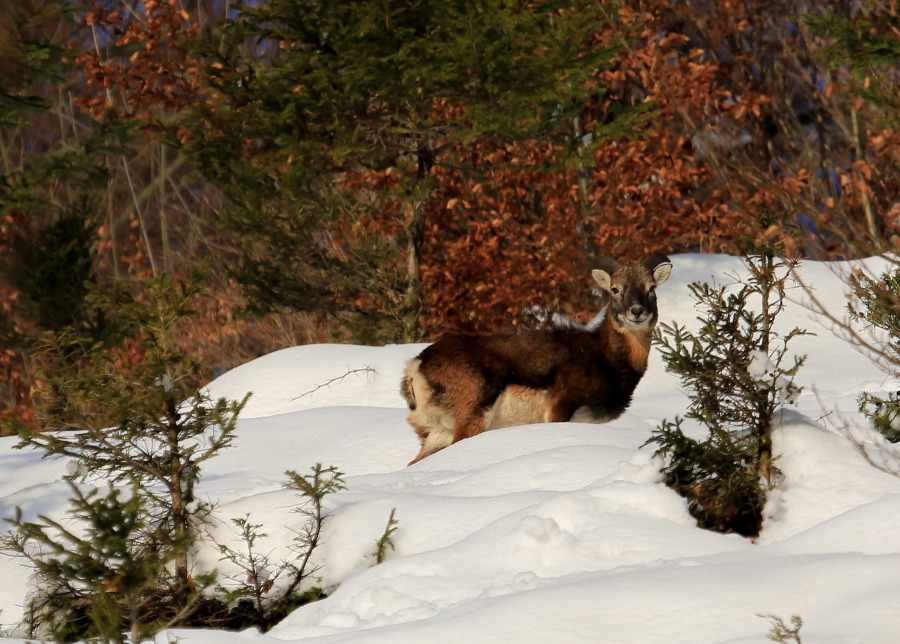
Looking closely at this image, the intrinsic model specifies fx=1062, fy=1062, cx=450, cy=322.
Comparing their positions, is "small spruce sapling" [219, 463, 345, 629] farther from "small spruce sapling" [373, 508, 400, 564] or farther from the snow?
"small spruce sapling" [373, 508, 400, 564]

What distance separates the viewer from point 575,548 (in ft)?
16.8

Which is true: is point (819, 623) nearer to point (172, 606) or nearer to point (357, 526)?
point (357, 526)

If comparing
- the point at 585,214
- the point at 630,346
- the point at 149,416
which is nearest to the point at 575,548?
the point at 149,416

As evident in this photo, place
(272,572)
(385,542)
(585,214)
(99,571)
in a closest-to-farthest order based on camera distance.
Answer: (99,571) < (385,542) < (272,572) < (585,214)

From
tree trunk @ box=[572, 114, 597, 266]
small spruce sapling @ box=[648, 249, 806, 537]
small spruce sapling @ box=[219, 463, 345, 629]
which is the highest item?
tree trunk @ box=[572, 114, 597, 266]

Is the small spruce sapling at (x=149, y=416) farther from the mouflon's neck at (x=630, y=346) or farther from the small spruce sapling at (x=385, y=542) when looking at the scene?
the mouflon's neck at (x=630, y=346)

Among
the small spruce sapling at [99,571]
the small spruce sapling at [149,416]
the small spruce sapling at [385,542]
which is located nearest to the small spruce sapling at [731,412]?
the small spruce sapling at [385,542]

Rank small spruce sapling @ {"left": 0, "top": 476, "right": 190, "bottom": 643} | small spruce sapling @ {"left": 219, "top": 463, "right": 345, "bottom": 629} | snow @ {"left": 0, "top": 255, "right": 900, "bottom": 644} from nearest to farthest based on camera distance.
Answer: small spruce sapling @ {"left": 0, "top": 476, "right": 190, "bottom": 643}, snow @ {"left": 0, "top": 255, "right": 900, "bottom": 644}, small spruce sapling @ {"left": 219, "top": 463, "right": 345, "bottom": 629}

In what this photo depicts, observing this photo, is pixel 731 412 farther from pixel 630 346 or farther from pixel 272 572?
pixel 630 346

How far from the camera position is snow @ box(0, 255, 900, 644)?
4238 millimetres

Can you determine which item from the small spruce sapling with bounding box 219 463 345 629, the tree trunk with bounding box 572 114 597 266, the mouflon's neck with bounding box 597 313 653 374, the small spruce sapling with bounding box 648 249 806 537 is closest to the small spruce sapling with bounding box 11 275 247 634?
the small spruce sapling with bounding box 219 463 345 629

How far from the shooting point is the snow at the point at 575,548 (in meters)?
4.24

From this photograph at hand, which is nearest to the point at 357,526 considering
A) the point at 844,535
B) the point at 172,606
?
the point at 172,606

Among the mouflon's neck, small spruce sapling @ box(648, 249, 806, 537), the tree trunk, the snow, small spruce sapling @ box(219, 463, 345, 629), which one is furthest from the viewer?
the tree trunk
